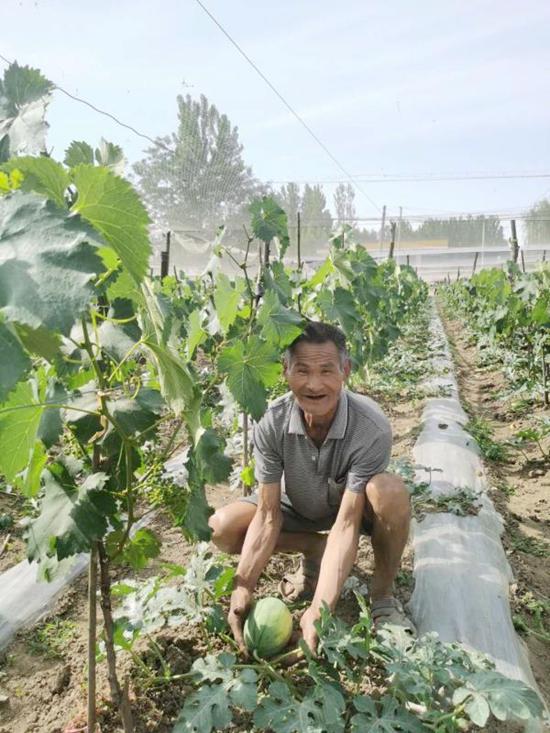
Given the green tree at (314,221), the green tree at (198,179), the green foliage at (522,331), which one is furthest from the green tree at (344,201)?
the green foliage at (522,331)

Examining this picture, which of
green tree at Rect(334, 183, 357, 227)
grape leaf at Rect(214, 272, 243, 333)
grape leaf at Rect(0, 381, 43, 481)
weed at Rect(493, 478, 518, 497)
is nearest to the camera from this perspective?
grape leaf at Rect(0, 381, 43, 481)

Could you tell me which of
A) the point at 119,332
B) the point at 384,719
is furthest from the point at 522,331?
the point at 119,332

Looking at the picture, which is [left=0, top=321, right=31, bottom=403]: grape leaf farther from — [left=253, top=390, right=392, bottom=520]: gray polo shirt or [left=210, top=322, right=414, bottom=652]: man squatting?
[left=253, top=390, right=392, bottom=520]: gray polo shirt

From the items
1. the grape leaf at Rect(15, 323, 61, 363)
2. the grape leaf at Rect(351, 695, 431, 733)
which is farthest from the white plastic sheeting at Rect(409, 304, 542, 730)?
the grape leaf at Rect(15, 323, 61, 363)

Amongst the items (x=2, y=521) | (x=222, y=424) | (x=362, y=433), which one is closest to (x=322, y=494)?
(x=362, y=433)

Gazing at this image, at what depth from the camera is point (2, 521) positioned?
3555 mm

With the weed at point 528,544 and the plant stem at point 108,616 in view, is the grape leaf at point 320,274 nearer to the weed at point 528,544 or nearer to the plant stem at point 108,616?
the weed at point 528,544

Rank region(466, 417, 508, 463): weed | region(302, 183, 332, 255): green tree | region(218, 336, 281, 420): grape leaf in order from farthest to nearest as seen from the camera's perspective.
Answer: region(302, 183, 332, 255): green tree, region(466, 417, 508, 463): weed, region(218, 336, 281, 420): grape leaf

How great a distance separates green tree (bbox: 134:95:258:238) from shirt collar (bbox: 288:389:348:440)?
65.6ft

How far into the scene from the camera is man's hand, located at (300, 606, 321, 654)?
2.14m

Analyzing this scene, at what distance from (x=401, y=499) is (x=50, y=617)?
1.51m

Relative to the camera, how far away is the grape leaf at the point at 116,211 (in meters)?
1.05

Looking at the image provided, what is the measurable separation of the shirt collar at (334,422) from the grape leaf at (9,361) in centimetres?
185

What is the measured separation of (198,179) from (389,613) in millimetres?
22343
